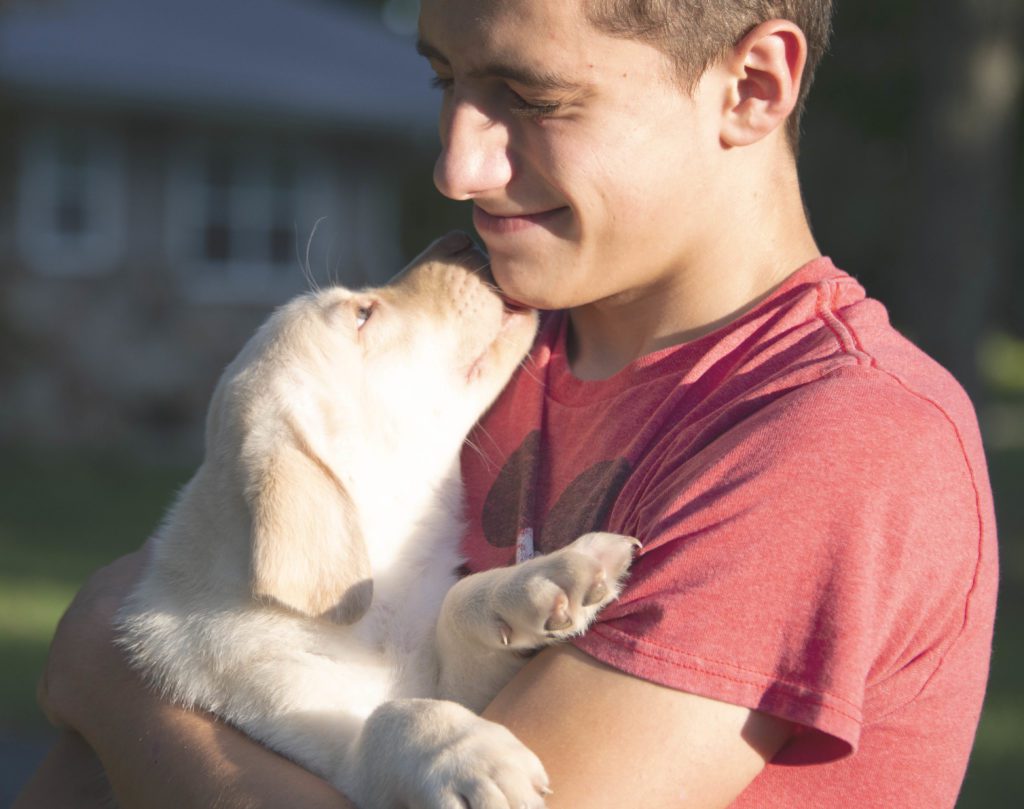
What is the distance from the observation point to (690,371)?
2.38 meters

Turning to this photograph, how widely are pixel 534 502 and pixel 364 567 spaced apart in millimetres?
365

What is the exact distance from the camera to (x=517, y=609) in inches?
91.0

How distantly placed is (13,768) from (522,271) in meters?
5.09

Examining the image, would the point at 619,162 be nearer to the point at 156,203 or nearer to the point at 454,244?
the point at 454,244

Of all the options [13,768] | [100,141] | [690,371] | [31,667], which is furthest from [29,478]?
[690,371]

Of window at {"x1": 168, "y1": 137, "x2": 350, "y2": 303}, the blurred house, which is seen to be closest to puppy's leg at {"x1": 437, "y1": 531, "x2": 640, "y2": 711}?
the blurred house

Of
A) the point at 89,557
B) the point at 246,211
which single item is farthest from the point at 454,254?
the point at 246,211

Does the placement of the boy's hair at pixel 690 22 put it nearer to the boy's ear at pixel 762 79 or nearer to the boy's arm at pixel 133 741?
the boy's ear at pixel 762 79

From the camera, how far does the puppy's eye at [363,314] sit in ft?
10.6

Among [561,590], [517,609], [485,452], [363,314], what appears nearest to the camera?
[561,590]

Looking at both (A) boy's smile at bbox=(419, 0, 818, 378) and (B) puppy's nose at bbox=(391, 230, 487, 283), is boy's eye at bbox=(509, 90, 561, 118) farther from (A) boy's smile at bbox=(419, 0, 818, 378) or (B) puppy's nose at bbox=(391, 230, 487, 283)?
(B) puppy's nose at bbox=(391, 230, 487, 283)

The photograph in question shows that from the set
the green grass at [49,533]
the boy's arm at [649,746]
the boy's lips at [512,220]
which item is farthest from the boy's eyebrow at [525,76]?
the green grass at [49,533]

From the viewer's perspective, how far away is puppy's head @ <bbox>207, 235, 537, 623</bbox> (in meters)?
2.85

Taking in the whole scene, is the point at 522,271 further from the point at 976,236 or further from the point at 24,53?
the point at 24,53
